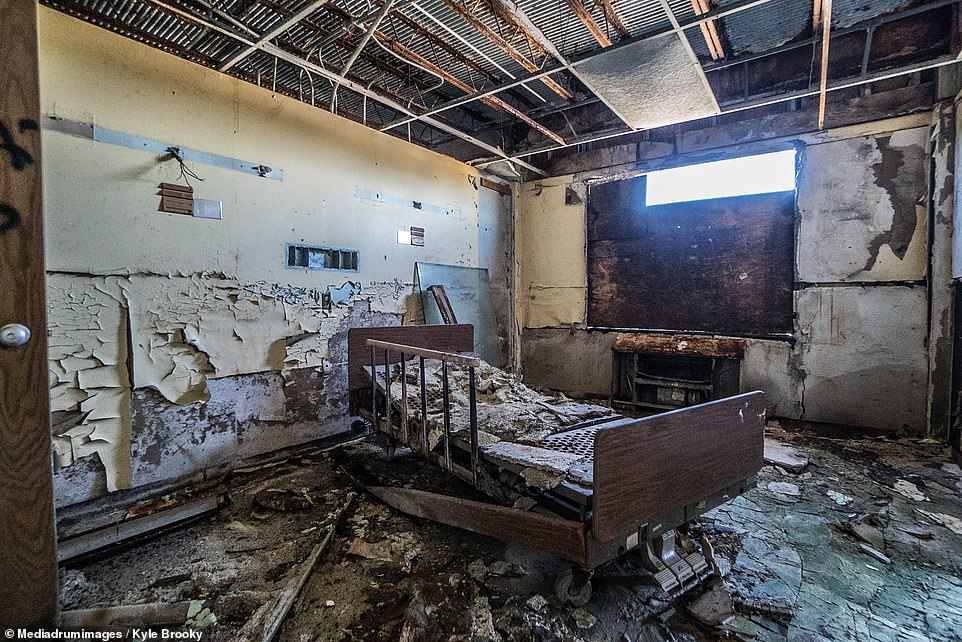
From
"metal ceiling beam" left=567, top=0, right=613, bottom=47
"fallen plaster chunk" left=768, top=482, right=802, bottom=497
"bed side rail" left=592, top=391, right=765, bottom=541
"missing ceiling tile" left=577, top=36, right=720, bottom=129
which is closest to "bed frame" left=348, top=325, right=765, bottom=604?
"bed side rail" left=592, top=391, right=765, bottom=541

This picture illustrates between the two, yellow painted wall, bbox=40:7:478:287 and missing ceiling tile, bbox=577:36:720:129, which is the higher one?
missing ceiling tile, bbox=577:36:720:129

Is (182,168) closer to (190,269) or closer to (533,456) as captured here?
(190,269)

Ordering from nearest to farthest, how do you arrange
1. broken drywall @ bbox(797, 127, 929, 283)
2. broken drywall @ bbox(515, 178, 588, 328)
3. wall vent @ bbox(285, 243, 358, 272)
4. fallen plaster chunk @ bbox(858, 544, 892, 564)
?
fallen plaster chunk @ bbox(858, 544, 892, 564), wall vent @ bbox(285, 243, 358, 272), broken drywall @ bbox(797, 127, 929, 283), broken drywall @ bbox(515, 178, 588, 328)

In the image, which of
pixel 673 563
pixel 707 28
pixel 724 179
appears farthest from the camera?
pixel 724 179

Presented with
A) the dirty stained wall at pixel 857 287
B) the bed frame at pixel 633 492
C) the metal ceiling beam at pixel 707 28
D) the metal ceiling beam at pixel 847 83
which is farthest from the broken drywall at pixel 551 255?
the bed frame at pixel 633 492

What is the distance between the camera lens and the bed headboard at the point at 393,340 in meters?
3.08

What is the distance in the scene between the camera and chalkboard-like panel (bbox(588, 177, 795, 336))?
3.98 m

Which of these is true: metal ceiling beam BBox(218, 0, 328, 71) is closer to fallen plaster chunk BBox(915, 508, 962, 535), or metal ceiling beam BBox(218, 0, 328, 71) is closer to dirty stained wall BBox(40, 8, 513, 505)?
dirty stained wall BBox(40, 8, 513, 505)

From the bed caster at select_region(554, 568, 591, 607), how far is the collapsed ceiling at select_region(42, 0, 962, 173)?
8.42 ft

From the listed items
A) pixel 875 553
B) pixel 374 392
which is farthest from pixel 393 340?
pixel 875 553

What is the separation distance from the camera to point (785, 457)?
3.12 m

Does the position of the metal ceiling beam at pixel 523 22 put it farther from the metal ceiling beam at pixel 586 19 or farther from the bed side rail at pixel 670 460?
the bed side rail at pixel 670 460

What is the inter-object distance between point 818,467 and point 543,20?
12.1 ft

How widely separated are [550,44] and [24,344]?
2.57 metres
